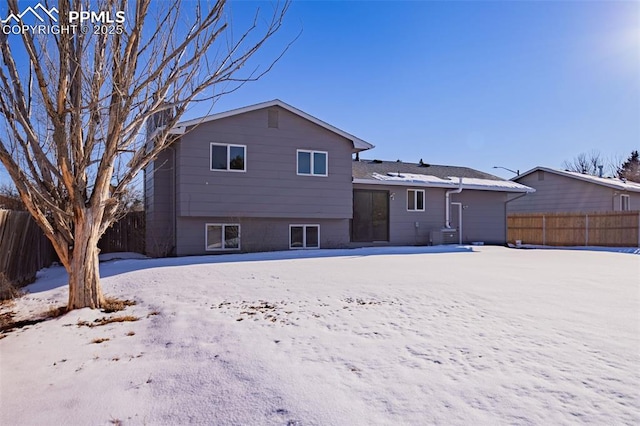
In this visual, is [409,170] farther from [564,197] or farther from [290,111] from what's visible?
[564,197]

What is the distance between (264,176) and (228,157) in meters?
1.31

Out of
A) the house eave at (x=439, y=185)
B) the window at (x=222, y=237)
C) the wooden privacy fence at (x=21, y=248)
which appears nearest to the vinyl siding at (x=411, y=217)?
the house eave at (x=439, y=185)

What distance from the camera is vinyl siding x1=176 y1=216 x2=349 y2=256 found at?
1270 centimetres

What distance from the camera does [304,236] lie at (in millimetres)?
14422

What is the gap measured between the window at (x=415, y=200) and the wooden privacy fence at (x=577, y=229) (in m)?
6.92

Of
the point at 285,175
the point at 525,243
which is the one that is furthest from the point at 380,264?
the point at 525,243

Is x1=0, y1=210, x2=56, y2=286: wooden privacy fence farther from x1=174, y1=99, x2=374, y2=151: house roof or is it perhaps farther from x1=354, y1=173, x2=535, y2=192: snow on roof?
x1=354, y1=173, x2=535, y2=192: snow on roof

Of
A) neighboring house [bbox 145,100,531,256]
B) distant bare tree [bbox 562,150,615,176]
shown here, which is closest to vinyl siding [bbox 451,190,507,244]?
neighboring house [bbox 145,100,531,256]

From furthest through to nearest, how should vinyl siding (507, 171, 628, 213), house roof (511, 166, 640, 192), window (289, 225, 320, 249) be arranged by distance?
vinyl siding (507, 171, 628, 213) → house roof (511, 166, 640, 192) → window (289, 225, 320, 249)

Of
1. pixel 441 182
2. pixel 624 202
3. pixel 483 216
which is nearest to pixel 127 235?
pixel 441 182

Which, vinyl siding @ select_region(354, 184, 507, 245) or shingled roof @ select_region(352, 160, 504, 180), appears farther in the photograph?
shingled roof @ select_region(352, 160, 504, 180)

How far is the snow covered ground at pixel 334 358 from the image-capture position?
2.62 m

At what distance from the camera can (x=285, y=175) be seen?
13594 millimetres

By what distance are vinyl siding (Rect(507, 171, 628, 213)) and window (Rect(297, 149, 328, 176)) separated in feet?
50.0
